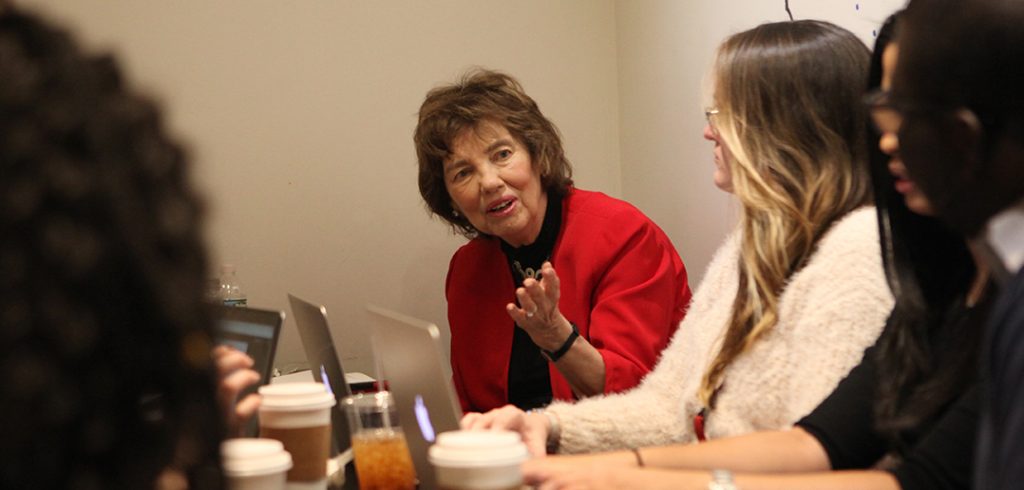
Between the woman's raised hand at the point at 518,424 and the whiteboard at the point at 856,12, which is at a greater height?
the whiteboard at the point at 856,12

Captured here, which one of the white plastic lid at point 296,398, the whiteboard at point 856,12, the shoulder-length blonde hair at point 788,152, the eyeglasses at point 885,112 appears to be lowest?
the white plastic lid at point 296,398

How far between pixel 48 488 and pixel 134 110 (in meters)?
0.19

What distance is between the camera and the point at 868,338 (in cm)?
149

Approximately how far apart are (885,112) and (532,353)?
5.30 ft

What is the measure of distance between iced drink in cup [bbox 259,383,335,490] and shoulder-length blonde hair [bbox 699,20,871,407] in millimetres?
703

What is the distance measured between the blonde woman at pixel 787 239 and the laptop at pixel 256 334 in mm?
314

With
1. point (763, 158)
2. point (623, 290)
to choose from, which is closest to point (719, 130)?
point (763, 158)

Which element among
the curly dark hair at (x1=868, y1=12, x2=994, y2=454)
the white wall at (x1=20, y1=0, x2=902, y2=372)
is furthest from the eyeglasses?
the white wall at (x1=20, y1=0, x2=902, y2=372)

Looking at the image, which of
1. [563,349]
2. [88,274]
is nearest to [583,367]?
[563,349]

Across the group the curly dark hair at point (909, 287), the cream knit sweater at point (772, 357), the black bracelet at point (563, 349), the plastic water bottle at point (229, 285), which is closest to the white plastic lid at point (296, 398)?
the cream knit sweater at point (772, 357)

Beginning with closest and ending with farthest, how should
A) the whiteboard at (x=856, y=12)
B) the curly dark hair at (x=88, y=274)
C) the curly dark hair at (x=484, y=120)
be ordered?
the curly dark hair at (x=88, y=274), the whiteboard at (x=856, y=12), the curly dark hair at (x=484, y=120)

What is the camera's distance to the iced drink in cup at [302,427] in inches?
51.6

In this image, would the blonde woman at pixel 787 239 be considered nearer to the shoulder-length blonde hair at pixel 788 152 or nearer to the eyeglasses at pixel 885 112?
the shoulder-length blonde hair at pixel 788 152

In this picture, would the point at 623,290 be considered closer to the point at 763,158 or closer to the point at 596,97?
the point at 763,158
